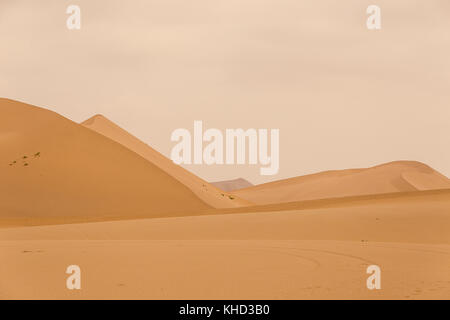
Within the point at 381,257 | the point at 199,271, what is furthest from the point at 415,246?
the point at 199,271

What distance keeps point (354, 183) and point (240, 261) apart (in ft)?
384

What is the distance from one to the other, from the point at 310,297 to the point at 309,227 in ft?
55.7

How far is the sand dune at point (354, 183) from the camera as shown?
124250 mm

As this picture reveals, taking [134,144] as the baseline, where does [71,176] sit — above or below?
below

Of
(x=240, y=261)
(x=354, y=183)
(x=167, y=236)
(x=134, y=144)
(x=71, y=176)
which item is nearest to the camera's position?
(x=240, y=261)

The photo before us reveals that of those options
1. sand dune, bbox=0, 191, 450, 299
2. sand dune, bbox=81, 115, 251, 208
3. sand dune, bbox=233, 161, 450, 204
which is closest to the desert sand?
sand dune, bbox=0, 191, 450, 299

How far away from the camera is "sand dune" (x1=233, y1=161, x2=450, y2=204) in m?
124

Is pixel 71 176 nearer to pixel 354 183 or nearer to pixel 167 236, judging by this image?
pixel 167 236

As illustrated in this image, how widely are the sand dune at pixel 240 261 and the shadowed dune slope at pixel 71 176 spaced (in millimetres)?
16090

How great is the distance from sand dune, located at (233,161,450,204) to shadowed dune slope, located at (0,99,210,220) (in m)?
72.8

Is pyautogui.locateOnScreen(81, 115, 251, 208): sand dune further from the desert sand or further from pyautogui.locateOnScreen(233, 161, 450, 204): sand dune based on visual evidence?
pyautogui.locateOnScreen(233, 161, 450, 204): sand dune

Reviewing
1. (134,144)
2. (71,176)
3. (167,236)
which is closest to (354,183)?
(134,144)

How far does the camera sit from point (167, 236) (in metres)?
23.3
